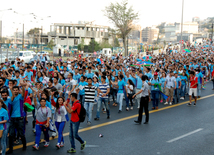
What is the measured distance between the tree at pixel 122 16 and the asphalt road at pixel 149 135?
40124 millimetres

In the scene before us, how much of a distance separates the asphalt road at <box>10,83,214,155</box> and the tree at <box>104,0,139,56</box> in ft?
132

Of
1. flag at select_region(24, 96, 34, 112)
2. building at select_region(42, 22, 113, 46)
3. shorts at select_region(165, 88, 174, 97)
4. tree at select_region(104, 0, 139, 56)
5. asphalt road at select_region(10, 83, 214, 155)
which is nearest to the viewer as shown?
asphalt road at select_region(10, 83, 214, 155)

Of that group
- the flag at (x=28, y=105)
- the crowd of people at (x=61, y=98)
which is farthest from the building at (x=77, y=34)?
the flag at (x=28, y=105)

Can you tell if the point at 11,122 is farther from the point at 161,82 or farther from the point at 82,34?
the point at 82,34

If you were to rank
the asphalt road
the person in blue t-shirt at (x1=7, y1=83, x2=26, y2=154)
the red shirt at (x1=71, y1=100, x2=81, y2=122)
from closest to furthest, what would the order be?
the red shirt at (x1=71, y1=100, x2=81, y2=122) < the person in blue t-shirt at (x1=7, y1=83, x2=26, y2=154) < the asphalt road

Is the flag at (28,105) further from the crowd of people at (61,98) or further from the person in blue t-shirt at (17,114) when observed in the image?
the person in blue t-shirt at (17,114)

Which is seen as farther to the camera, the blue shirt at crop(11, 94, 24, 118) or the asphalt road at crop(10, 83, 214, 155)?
the asphalt road at crop(10, 83, 214, 155)

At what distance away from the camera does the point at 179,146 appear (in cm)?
862

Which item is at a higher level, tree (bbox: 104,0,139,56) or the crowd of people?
tree (bbox: 104,0,139,56)

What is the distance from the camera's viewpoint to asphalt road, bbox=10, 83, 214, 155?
817cm

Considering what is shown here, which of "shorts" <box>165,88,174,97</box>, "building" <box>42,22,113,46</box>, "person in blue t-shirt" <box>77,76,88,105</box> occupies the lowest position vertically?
"shorts" <box>165,88,174,97</box>

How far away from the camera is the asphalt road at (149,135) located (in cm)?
817

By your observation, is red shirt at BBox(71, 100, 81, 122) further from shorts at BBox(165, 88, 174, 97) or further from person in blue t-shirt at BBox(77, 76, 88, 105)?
shorts at BBox(165, 88, 174, 97)

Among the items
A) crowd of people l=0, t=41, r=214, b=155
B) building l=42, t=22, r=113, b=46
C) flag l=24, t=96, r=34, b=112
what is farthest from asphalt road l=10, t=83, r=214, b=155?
building l=42, t=22, r=113, b=46
